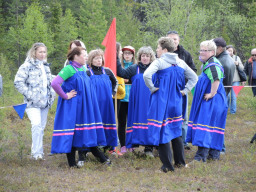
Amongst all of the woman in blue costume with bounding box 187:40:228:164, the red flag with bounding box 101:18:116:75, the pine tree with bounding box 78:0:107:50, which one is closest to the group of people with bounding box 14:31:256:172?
the woman in blue costume with bounding box 187:40:228:164

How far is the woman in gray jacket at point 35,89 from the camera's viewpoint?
709 centimetres

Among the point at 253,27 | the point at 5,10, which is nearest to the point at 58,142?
the point at 253,27

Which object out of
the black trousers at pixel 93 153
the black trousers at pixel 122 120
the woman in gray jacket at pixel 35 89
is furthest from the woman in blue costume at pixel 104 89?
the woman in gray jacket at pixel 35 89

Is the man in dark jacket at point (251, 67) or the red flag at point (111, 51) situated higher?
the red flag at point (111, 51)

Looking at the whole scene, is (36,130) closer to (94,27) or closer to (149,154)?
(149,154)

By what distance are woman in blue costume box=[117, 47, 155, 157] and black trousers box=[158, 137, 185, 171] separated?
1.01 m

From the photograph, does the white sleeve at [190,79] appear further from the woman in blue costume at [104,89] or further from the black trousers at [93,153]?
the black trousers at [93,153]

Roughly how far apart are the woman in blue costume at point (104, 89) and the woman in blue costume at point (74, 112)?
0.29 m

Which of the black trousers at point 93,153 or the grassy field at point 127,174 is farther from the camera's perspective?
the black trousers at point 93,153

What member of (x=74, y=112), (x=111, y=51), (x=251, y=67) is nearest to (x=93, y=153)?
(x=74, y=112)

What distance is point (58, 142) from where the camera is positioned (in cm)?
627

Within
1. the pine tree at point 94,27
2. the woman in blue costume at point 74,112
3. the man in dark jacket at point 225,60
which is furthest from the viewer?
the pine tree at point 94,27

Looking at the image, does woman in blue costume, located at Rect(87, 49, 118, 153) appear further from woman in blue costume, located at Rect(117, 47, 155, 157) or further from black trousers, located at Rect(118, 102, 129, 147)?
black trousers, located at Rect(118, 102, 129, 147)

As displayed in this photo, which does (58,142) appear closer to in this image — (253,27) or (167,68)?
(167,68)
